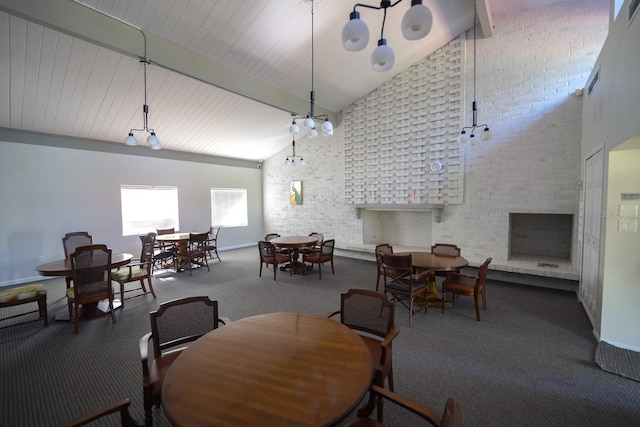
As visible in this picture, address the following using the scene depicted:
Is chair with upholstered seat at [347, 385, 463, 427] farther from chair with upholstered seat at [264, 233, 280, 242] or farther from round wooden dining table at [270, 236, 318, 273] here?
chair with upholstered seat at [264, 233, 280, 242]

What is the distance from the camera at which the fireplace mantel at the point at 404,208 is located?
18.2 ft

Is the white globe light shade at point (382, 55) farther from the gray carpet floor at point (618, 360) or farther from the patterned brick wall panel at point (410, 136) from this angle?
the patterned brick wall panel at point (410, 136)

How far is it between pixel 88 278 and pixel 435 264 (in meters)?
4.38

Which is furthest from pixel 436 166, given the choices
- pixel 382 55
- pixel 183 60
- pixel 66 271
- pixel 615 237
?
pixel 66 271

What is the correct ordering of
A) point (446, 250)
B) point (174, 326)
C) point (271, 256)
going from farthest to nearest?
point (271, 256)
point (446, 250)
point (174, 326)

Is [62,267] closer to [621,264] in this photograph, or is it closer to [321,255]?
[321,255]

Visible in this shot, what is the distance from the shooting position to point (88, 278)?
3.32 meters

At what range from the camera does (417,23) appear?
5.20 feet

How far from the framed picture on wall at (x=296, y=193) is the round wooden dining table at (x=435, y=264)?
4.48 meters

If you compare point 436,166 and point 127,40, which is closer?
point 127,40

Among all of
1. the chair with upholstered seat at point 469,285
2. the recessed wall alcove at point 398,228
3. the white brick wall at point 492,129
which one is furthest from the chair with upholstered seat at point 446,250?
the recessed wall alcove at point 398,228

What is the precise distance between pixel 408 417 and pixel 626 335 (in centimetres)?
246

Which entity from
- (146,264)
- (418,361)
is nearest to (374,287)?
(418,361)

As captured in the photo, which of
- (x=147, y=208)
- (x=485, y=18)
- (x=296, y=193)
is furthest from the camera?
(x=296, y=193)
